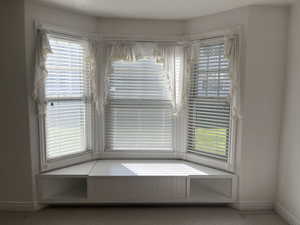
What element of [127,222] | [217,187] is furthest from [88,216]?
[217,187]

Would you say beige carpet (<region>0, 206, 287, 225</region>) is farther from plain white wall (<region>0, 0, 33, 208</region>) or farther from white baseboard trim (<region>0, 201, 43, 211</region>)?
plain white wall (<region>0, 0, 33, 208</region>)

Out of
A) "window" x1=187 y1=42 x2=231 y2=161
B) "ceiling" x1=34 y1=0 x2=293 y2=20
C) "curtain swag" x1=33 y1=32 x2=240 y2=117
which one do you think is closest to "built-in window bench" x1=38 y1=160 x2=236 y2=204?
"window" x1=187 y1=42 x2=231 y2=161

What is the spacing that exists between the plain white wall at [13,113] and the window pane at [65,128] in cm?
26

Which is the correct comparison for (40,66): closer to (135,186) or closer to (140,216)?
(135,186)

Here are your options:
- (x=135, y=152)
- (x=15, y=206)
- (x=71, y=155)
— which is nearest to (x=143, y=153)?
(x=135, y=152)

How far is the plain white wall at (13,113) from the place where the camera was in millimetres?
2260

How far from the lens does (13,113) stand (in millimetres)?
2359

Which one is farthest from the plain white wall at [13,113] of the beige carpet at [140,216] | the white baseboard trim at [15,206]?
the beige carpet at [140,216]

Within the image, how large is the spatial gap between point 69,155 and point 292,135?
2.63 meters

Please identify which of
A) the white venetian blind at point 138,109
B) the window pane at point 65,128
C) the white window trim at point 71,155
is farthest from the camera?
the white venetian blind at point 138,109

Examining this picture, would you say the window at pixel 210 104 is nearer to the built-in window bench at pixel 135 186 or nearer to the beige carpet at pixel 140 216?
the built-in window bench at pixel 135 186

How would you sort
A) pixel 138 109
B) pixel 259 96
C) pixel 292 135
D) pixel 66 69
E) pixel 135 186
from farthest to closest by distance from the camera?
pixel 138 109 → pixel 66 69 → pixel 135 186 → pixel 259 96 → pixel 292 135

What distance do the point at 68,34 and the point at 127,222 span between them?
2291 millimetres

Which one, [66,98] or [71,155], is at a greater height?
[66,98]
